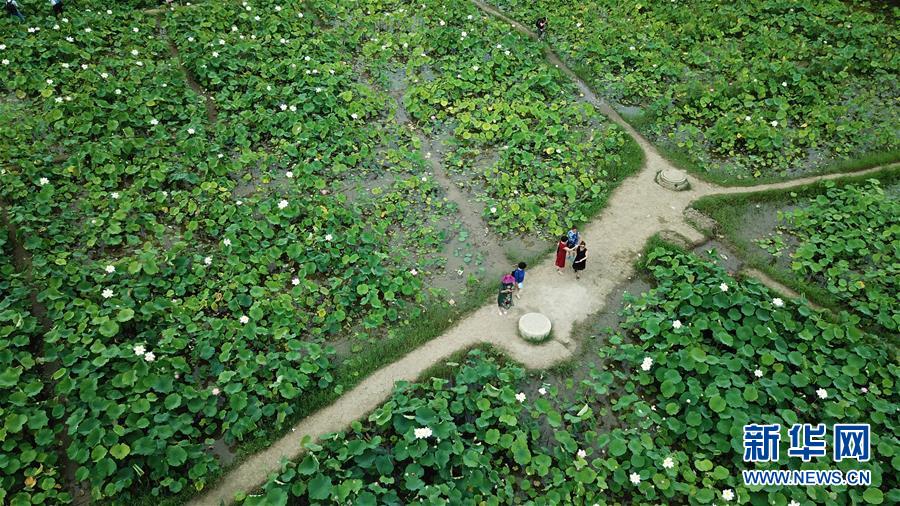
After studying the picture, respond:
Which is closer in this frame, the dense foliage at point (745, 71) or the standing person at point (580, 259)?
the standing person at point (580, 259)

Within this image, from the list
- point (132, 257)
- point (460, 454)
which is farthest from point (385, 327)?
point (132, 257)

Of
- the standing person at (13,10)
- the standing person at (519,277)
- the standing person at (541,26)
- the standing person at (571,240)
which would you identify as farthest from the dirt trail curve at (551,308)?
the standing person at (13,10)

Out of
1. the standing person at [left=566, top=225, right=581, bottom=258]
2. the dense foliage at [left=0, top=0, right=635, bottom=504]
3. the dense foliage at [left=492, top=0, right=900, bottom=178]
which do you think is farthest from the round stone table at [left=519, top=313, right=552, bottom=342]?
the dense foliage at [left=492, top=0, right=900, bottom=178]

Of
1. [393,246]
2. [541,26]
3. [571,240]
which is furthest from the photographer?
[541,26]

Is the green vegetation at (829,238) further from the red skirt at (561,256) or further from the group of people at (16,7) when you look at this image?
the group of people at (16,7)

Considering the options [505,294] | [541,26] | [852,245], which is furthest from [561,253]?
[541,26]

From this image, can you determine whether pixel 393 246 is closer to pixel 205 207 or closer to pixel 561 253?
pixel 561 253

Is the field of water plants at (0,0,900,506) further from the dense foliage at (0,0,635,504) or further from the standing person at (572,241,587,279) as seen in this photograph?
the standing person at (572,241,587,279)
